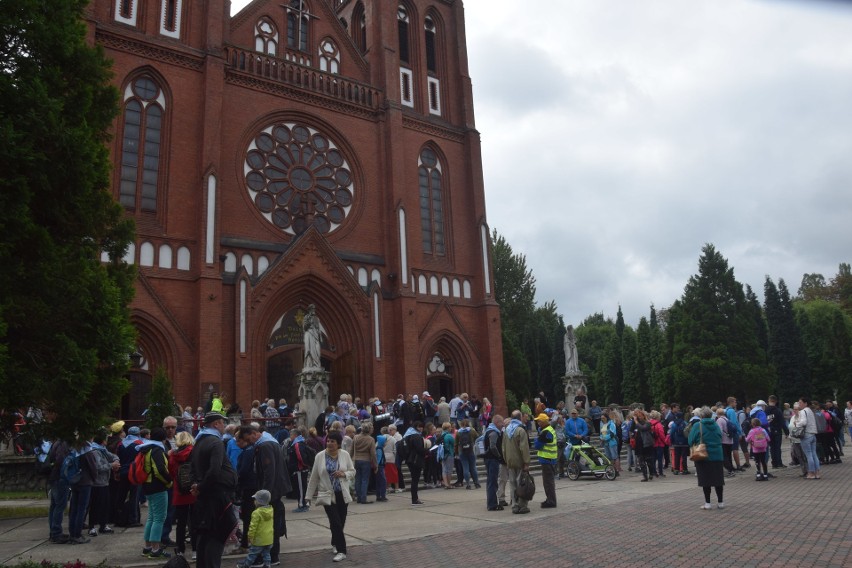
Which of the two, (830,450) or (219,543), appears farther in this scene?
(830,450)

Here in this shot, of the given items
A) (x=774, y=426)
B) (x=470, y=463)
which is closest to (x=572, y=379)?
(x=774, y=426)

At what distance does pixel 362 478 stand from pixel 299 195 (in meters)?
15.2

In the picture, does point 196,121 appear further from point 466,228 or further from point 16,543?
point 16,543

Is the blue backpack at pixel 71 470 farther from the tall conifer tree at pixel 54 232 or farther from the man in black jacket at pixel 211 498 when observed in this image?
the man in black jacket at pixel 211 498

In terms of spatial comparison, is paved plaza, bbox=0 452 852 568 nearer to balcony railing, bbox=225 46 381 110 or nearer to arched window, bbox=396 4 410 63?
balcony railing, bbox=225 46 381 110

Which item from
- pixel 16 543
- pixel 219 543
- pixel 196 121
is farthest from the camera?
pixel 196 121

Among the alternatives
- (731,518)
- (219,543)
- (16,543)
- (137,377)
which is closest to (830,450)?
(731,518)

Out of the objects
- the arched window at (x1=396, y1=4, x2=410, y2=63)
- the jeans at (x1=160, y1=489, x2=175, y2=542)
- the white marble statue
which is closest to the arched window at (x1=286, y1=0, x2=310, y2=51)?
the arched window at (x1=396, y1=4, x2=410, y2=63)

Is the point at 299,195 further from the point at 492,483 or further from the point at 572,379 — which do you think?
the point at 492,483

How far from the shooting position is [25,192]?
25.0 feet

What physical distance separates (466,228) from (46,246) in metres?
23.3

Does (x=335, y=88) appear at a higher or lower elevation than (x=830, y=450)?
higher

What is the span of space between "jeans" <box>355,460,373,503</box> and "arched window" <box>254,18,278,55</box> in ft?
64.4

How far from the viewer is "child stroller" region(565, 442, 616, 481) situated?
51.4 feet
